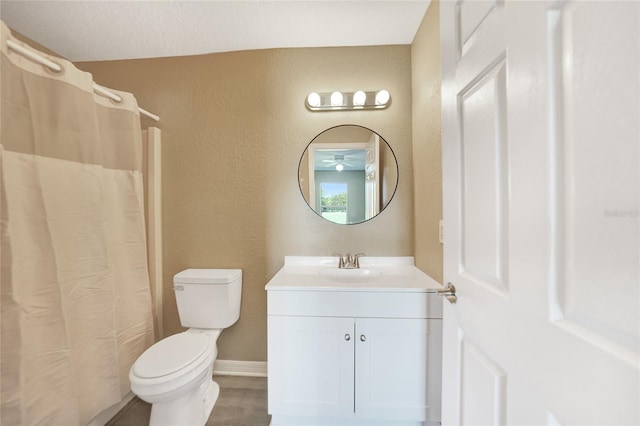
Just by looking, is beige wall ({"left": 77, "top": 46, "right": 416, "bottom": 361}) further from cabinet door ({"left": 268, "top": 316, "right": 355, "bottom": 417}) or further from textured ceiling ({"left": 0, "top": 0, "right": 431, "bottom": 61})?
cabinet door ({"left": 268, "top": 316, "right": 355, "bottom": 417})

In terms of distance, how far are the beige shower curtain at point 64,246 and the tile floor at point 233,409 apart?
18 centimetres

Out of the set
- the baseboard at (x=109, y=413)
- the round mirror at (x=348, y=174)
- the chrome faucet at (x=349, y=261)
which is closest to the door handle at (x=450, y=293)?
the chrome faucet at (x=349, y=261)

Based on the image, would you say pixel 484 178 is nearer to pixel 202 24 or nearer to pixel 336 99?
pixel 336 99

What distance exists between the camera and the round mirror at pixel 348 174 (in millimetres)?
1735

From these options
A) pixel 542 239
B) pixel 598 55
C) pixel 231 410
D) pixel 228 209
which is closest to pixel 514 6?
pixel 598 55

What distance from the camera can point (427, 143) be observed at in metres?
1.48

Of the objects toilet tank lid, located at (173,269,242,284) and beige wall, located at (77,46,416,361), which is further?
beige wall, located at (77,46,416,361)

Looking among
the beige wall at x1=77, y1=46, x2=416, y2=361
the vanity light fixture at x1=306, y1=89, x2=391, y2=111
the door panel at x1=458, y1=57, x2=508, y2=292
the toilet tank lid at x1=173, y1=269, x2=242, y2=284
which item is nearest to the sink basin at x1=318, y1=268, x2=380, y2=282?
the beige wall at x1=77, y1=46, x2=416, y2=361

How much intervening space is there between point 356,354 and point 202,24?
2.14 m

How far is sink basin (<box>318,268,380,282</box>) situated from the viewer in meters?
1.56

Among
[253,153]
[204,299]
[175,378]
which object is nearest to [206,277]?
[204,299]

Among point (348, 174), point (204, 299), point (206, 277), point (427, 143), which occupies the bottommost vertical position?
point (204, 299)

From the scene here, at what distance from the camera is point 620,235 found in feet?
1.18

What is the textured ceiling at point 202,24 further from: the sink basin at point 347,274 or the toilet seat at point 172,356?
the toilet seat at point 172,356
